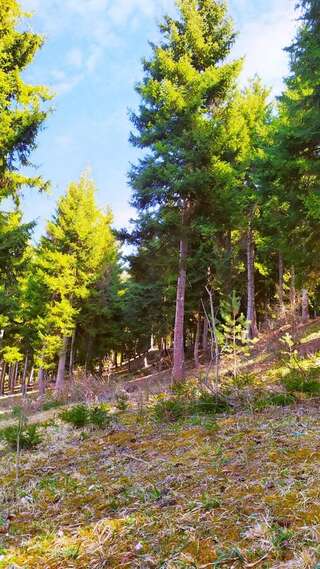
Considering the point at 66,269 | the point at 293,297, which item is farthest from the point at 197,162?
the point at 66,269

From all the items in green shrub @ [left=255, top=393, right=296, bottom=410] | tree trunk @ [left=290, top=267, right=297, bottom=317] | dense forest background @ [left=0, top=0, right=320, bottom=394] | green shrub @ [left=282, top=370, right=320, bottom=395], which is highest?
dense forest background @ [left=0, top=0, right=320, bottom=394]

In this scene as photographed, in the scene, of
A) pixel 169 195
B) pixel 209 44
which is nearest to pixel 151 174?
pixel 169 195

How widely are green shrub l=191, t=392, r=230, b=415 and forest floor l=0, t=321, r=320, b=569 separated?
0.96 feet

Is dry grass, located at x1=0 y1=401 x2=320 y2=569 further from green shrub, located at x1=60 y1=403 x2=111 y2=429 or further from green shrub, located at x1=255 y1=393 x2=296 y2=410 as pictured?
green shrub, located at x1=60 y1=403 x2=111 y2=429

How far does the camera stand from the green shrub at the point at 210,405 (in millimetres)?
5699

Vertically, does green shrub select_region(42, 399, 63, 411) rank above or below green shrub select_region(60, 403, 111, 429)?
below

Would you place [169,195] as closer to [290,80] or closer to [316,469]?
[290,80]

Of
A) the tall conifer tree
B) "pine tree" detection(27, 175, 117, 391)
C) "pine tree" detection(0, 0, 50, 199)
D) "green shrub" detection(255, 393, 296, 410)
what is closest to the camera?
"green shrub" detection(255, 393, 296, 410)

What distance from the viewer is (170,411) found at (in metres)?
5.93

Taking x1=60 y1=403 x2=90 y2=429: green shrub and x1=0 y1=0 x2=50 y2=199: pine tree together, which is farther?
x1=0 y1=0 x2=50 y2=199: pine tree

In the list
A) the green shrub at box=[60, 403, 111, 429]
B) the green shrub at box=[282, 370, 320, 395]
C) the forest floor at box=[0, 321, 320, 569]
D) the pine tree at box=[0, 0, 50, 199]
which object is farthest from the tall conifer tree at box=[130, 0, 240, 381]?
the forest floor at box=[0, 321, 320, 569]

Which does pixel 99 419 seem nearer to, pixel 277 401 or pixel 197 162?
pixel 277 401

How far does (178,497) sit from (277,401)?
9.55 ft

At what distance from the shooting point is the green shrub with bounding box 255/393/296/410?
541cm
